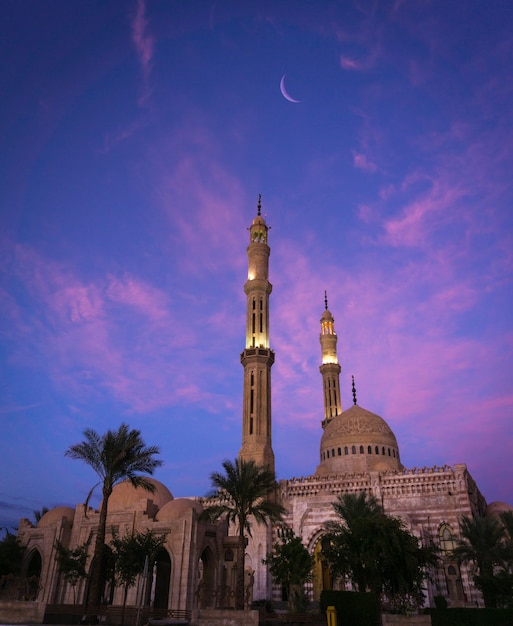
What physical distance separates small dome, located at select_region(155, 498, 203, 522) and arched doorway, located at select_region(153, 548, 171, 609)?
Answer: 9.79ft

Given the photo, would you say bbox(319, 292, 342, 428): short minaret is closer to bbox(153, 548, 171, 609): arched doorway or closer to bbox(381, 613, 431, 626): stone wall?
bbox(153, 548, 171, 609): arched doorway

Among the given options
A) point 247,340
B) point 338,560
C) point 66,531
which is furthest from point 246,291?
point 338,560

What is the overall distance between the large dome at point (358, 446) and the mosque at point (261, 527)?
10 cm

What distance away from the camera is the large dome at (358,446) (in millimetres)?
47688

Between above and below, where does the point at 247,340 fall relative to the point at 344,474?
above

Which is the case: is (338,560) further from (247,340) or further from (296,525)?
(247,340)

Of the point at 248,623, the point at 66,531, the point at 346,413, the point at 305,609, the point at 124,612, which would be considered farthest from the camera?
the point at 346,413

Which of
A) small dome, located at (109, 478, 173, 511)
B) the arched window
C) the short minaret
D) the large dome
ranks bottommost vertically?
the arched window

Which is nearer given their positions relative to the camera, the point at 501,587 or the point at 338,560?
the point at 338,560

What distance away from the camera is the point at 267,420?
44969 millimetres

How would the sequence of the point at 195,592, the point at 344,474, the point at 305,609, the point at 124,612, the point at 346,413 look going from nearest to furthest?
1. the point at 124,612
2. the point at 305,609
3. the point at 195,592
4. the point at 344,474
5. the point at 346,413

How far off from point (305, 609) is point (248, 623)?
691 cm

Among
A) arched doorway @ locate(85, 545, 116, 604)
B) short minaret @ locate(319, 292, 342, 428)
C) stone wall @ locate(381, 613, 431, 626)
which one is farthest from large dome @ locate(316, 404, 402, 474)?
stone wall @ locate(381, 613, 431, 626)

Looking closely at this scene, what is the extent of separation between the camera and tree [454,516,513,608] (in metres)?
27.5
